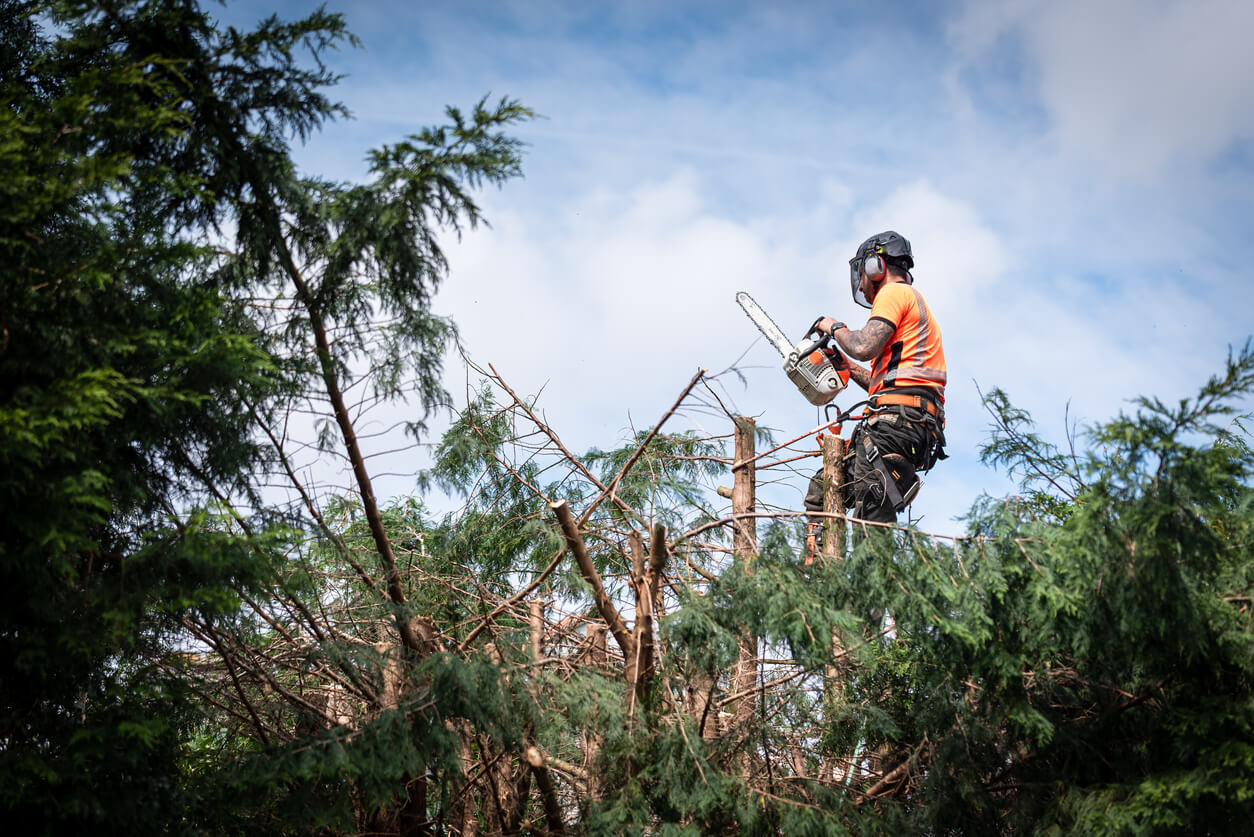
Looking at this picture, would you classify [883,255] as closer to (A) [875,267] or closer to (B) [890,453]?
(A) [875,267]

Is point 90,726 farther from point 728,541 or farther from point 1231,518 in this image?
point 1231,518

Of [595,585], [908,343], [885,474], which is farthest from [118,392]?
[908,343]

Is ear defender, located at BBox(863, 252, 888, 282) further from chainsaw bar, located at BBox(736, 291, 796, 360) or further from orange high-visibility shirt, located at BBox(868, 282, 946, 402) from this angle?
chainsaw bar, located at BBox(736, 291, 796, 360)

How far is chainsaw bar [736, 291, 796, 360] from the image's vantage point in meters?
6.95

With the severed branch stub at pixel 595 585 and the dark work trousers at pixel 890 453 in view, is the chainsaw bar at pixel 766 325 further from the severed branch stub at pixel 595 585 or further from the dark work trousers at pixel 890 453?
the severed branch stub at pixel 595 585

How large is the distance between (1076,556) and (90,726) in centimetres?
430

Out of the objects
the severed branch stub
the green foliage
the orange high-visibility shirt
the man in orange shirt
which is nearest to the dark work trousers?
the man in orange shirt

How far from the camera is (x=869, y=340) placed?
640 cm

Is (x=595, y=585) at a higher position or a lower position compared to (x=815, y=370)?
lower

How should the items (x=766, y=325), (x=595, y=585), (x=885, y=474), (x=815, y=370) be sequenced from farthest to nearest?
(x=766, y=325)
(x=815, y=370)
(x=885, y=474)
(x=595, y=585)

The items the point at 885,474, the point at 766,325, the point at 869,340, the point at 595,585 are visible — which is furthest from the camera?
the point at 766,325

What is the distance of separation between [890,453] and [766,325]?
4.52ft

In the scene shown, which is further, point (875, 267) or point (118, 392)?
point (875, 267)

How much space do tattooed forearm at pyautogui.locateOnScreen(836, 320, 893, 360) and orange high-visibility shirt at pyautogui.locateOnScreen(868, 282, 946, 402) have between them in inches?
2.1
